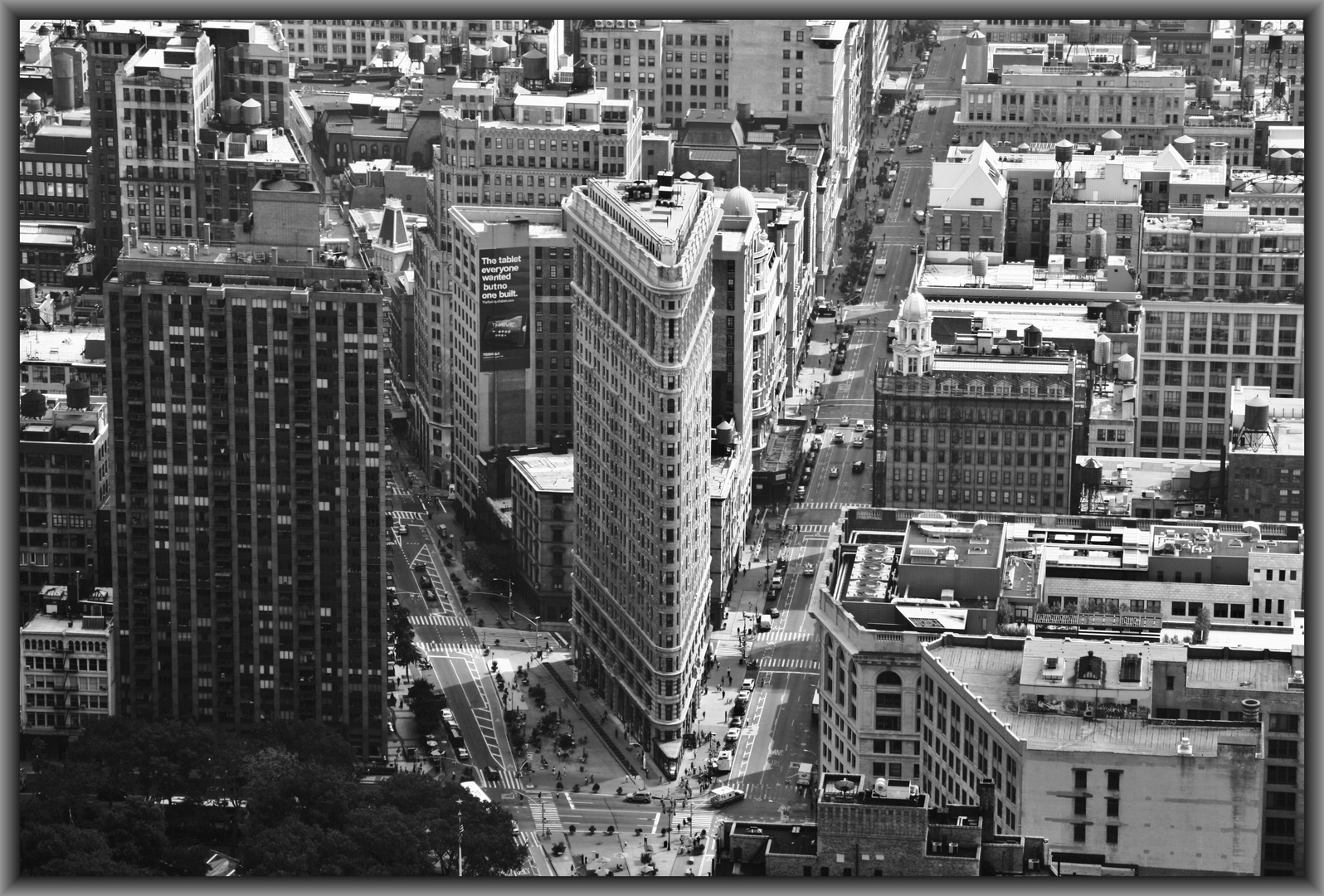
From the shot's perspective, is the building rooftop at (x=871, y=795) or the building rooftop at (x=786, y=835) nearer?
the building rooftop at (x=871, y=795)

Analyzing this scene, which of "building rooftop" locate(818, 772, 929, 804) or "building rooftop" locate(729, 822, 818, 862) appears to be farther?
"building rooftop" locate(729, 822, 818, 862)

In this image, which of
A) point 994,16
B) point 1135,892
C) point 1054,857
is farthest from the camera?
point 1054,857

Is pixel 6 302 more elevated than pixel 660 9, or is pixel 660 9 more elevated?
pixel 660 9

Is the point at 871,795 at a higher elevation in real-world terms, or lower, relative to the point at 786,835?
higher

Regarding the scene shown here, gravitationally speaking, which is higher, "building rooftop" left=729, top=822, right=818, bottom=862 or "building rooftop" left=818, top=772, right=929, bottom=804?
"building rooftop" left=818, top=772, right=929, bottom=804

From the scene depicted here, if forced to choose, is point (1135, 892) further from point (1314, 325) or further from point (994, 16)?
point (994, 16)

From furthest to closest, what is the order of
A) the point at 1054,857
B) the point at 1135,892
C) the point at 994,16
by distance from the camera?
the point at 1054,857, the point at 994,16, the point at 1135,892

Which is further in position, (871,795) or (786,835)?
(786,835)

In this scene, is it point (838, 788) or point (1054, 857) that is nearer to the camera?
point (838, 788)

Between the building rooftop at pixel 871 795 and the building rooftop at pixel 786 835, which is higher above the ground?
the building rooftop at pixel 871 795

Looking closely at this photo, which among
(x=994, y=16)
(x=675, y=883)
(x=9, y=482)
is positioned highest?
(x=994, y=16)

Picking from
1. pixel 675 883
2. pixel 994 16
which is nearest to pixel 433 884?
pixel 675 883
